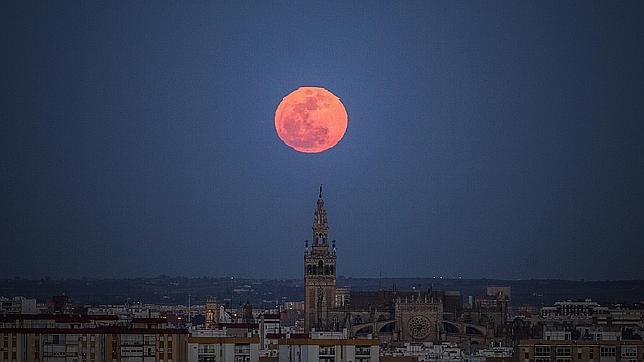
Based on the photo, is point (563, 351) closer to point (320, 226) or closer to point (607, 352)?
point (607, 352)

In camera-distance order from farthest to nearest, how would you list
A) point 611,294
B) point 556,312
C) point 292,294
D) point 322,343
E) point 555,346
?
point 292,294
point 556,312
point 611,294
point 555,346
point 322,343

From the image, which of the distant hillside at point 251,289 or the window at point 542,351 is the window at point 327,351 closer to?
the window at point 542,351

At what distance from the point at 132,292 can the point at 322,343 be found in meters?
38.4

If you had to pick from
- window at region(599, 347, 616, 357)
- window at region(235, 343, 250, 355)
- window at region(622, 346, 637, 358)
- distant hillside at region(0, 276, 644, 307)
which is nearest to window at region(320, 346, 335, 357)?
window at region(235, 343, 250, 355)

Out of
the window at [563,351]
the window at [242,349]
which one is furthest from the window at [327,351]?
the window at [563,351]

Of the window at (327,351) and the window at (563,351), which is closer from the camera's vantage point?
the window at (327,351)

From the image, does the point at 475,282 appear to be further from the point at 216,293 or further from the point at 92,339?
the point at 92,339

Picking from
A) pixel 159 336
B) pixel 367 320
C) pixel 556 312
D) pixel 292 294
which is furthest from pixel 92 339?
pixel 292 294

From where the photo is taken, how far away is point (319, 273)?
66.9 metres

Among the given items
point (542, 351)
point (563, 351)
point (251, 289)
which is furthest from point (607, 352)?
point (251, 289)

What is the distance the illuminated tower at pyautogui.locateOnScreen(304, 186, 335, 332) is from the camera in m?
65.4

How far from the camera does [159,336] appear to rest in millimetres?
38406

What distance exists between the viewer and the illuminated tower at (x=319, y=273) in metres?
65.4

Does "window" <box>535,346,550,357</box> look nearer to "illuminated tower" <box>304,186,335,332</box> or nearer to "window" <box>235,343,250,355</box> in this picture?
"window" <box>235,343,250,355</box>
